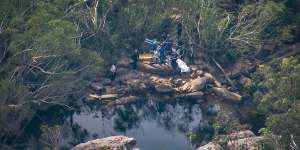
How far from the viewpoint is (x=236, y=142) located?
2864cm

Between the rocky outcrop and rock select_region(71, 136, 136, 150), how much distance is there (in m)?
4.32

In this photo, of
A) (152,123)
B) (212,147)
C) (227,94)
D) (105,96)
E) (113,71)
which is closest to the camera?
(212,147)

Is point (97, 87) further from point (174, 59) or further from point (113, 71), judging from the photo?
point (174, 59)

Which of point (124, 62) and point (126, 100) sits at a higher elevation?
point (124, 62)

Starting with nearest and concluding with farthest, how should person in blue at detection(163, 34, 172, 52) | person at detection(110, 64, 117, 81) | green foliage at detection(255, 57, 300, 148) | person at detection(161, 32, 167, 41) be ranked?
1. green foliage at detection(255, 57, 300, 148)
2. person at detection(110, 64, 117, 81)
3. person in blue at detection(163, 34, 172, 52)
4. person at detection(161, 32, 167, 41)

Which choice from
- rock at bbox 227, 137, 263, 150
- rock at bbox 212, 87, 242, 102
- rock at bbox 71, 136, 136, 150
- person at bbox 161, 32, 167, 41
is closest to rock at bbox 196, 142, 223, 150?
rock at bbox 227, 137, 263, 150

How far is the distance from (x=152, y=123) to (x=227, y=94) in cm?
594

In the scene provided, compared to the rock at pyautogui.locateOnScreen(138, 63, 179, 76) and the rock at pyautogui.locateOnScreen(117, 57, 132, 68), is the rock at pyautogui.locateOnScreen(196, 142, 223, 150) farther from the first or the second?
the rock at pyautogui.locateOnScreen(117, 57, 132, 68)

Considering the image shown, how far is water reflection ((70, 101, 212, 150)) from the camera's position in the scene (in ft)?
104

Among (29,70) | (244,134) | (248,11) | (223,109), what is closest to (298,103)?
(244,134)

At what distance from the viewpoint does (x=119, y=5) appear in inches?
1489

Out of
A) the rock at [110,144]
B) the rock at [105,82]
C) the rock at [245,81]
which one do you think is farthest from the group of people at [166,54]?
the rock at [110,144]

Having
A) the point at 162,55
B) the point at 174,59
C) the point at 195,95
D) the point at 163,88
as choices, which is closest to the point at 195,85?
the point at 195,95

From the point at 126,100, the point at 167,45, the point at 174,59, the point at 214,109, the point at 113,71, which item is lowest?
the point at 214,109
